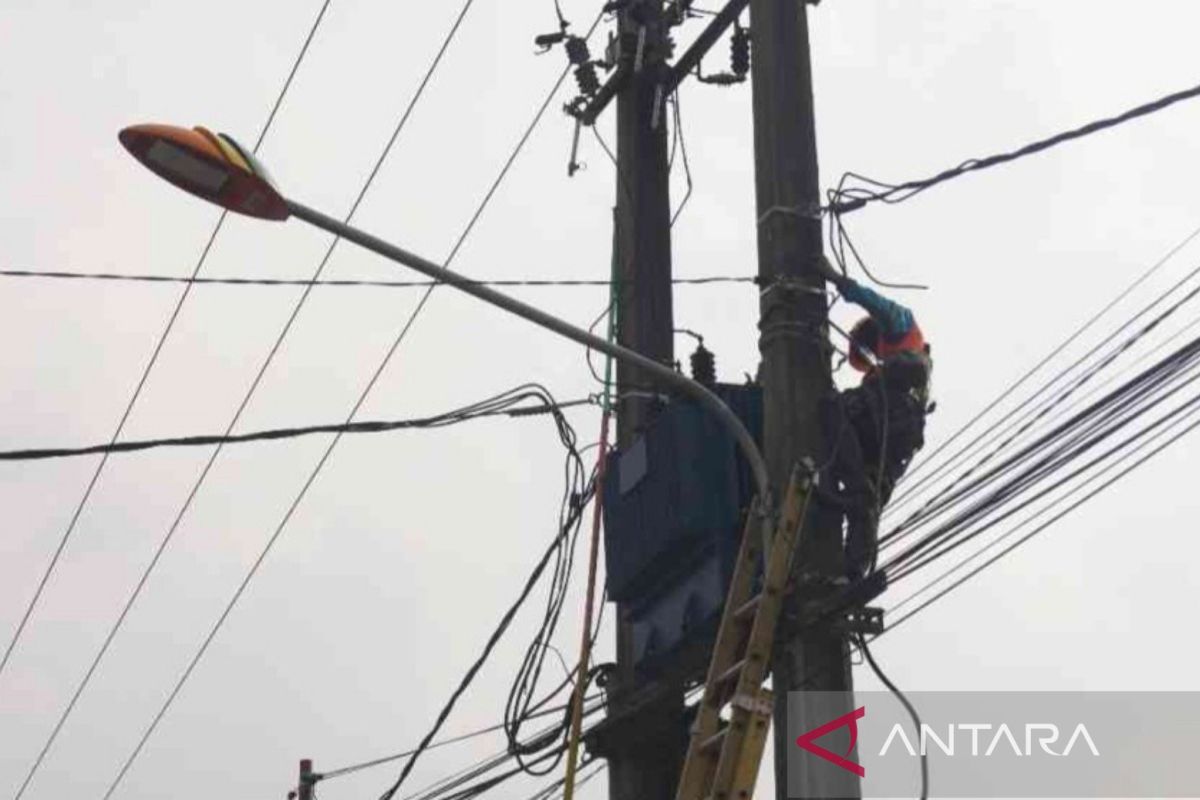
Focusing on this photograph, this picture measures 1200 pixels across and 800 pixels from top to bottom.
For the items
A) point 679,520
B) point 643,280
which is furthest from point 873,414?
point 643,280

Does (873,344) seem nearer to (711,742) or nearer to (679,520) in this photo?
(679,520)

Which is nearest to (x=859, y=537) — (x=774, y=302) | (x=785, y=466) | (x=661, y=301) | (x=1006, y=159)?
(x=785, y=466)

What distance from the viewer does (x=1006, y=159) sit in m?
8.98

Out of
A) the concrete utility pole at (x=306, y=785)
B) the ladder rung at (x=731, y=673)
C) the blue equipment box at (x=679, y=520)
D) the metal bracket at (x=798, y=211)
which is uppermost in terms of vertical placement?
the concrete utility pole at (x=306, y=785)

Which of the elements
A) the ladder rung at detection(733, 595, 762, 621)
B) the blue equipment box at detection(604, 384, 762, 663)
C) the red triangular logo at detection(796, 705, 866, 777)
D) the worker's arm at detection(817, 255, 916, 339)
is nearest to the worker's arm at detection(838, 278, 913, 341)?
the worker's arm at detection(817, 255, 916, 339)

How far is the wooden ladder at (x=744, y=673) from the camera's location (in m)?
7.84

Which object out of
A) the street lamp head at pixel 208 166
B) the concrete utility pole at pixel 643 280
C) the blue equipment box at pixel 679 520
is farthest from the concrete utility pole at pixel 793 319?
the street lamp head at pixel 208 166

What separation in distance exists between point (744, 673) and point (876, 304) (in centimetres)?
186

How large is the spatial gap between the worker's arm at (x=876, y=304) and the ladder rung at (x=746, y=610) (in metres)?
1.38

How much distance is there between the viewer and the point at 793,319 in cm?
874

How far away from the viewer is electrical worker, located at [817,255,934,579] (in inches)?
338

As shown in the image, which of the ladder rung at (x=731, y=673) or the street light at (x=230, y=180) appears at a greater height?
the street light at (x=230, y=180)

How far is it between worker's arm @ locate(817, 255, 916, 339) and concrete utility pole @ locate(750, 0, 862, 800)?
0.33 feet

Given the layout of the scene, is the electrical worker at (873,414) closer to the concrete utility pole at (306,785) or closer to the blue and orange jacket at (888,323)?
the blue and orange jacket at (888,323)
